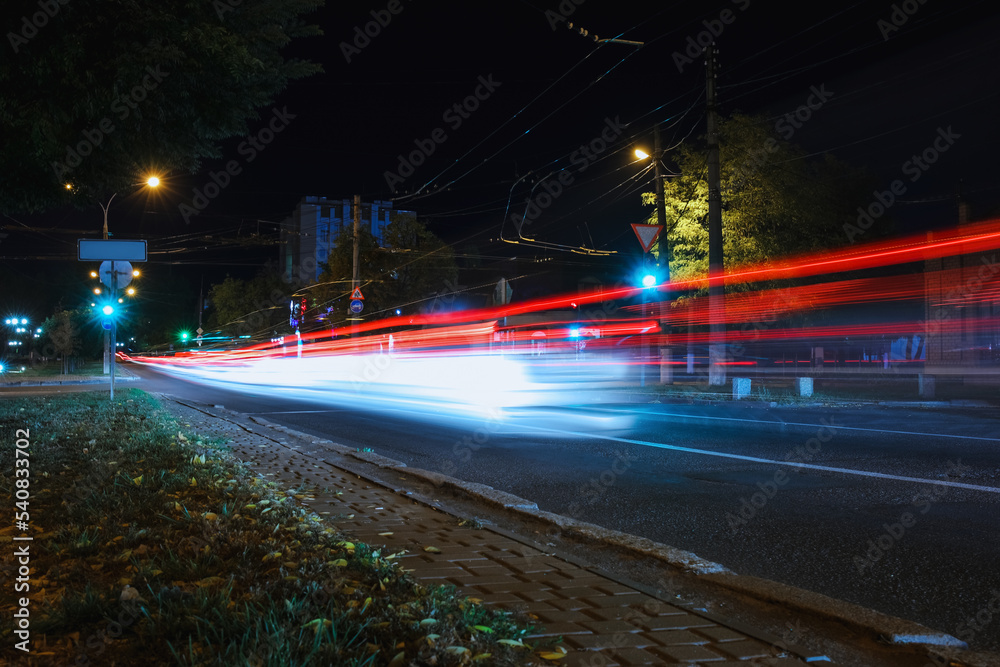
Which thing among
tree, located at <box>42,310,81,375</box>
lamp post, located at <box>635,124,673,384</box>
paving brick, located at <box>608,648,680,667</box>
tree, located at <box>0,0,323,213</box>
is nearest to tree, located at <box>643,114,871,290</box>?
lamp post, located at <box>635,124,673,384</box>

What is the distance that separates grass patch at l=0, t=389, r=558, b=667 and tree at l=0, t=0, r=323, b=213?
3437 mm

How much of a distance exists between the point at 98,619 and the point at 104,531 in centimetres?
159

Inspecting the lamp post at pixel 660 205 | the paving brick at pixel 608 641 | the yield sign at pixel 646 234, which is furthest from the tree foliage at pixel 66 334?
the paving brick at pixel 608 641

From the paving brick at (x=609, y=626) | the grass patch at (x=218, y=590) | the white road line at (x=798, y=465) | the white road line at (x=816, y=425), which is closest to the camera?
the grass patch at (x=218, y=590)

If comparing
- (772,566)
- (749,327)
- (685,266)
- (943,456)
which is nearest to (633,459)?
(943,456)

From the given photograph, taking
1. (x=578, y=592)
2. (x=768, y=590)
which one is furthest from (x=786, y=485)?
(x=578, y=592)

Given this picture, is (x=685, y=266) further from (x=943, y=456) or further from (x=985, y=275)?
(x=943, y=456)

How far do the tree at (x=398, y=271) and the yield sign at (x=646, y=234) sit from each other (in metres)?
27.6

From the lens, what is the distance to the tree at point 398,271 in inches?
1893

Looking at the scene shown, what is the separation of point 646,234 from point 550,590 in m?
18.4

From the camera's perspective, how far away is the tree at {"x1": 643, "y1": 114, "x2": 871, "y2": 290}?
76.3ft

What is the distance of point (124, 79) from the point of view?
21.7ft

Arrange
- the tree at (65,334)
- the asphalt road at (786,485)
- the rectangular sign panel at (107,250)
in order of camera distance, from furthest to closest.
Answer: the tree at (65,334), the rectangular sign panel at (107,250), the asphalt road at (786,485)

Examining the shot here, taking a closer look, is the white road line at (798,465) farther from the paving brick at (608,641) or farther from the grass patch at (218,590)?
the grass patch at (218,590)
